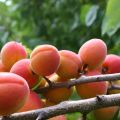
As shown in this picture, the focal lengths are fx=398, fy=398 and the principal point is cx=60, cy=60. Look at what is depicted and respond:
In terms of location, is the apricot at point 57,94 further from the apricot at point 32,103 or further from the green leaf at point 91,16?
the green leaf at point 91,16

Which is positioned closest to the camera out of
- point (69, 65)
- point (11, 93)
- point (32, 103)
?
point (11, 93)

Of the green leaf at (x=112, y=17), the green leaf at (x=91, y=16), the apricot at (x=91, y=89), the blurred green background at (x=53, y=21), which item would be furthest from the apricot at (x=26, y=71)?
the green leaf at (x=91, y=16)

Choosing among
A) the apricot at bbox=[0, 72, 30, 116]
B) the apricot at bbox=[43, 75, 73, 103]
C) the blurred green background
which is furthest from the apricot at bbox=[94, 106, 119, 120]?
the blurred green background

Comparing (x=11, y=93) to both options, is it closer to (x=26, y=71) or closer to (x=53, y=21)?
(x=26, y=71)

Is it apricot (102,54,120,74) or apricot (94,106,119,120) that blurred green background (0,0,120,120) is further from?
apricot (94,106,119,120)

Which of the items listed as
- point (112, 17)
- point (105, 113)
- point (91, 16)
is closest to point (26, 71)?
point (105, 113)

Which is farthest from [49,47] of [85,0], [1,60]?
[85,0]

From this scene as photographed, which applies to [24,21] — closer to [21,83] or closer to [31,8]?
[31,8]
